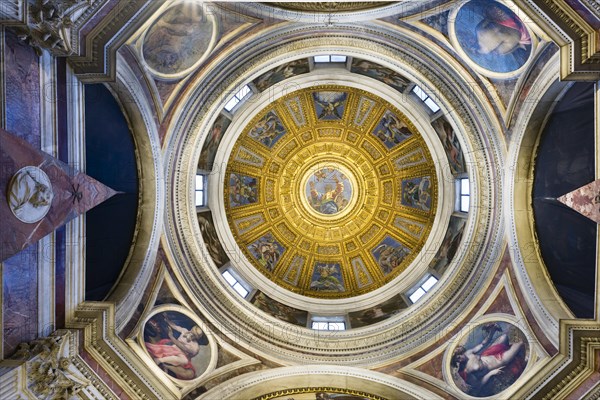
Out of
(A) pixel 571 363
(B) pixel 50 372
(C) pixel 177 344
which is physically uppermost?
(B) pixel 50 372

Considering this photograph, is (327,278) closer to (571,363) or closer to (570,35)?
(571,363)

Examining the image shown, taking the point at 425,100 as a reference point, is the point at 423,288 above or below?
below

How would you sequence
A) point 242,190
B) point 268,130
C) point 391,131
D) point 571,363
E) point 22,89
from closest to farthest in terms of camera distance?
1. point 22,89
2. point 571,363
3. point 391,131
4. point 268,130
5. point 242,190

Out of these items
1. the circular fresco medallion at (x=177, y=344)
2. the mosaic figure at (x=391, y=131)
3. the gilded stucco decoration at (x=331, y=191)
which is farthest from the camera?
the gilded stucco decoration at (x=331, y=191)

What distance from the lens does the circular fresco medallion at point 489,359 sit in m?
13.1

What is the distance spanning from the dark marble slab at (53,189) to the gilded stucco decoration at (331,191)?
8.90 metres

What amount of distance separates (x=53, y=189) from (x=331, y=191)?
13301 millimetres

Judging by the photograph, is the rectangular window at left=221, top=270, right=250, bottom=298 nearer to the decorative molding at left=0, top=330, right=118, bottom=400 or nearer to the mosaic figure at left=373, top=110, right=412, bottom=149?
the decorative molding at left=0, top=330, right=118, bottom=400

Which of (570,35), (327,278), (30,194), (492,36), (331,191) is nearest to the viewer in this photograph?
(30,194)

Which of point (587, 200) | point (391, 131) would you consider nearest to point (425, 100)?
point (391, 131)

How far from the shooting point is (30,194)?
8.38m

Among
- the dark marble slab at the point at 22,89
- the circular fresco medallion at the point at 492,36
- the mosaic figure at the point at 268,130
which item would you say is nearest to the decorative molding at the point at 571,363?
the circular fresco medallion at the point at 492,36

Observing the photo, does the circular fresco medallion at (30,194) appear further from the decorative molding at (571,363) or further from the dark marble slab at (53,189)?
the decorative molding at (571,363)

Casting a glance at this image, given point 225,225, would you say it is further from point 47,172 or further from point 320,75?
point 47,172
